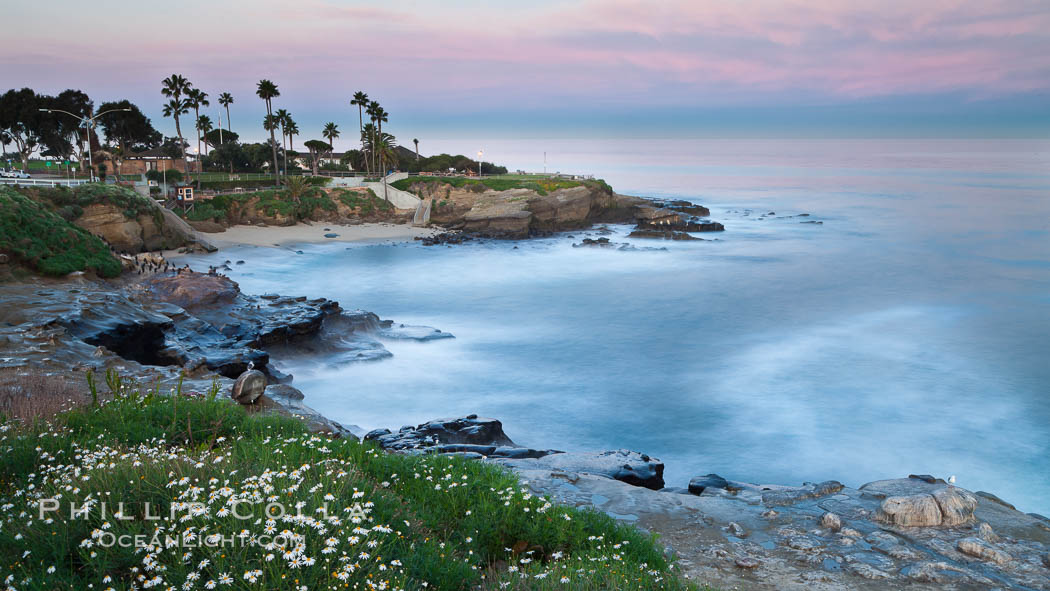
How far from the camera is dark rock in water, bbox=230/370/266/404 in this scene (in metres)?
14.7

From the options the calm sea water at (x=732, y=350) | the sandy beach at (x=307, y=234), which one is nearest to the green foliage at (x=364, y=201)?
the sandy beach at (x=307, y=234)

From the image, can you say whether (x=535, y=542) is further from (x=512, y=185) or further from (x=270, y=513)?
(x=512, y=185)

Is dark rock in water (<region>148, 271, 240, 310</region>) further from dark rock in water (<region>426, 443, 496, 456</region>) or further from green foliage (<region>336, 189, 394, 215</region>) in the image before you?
green foliage (<region>336, 189, 394, 215</region>)

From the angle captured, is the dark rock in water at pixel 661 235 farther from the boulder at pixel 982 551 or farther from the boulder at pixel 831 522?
the boulder at pixel 982 551

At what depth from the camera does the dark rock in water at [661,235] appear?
70625 mm

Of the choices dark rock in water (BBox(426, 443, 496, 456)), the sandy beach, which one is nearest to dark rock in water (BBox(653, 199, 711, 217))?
the sandy beach

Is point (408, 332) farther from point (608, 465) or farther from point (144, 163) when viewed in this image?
point (144, 163)

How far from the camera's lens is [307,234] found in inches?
2598

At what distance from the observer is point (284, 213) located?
68250mm

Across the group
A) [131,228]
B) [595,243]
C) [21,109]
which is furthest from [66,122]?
[595,243]

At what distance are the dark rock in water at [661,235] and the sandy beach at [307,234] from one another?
21186 millimetres

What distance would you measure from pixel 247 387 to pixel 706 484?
32.9 ft

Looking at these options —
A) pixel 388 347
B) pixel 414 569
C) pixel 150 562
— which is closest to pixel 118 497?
pixel 150 562

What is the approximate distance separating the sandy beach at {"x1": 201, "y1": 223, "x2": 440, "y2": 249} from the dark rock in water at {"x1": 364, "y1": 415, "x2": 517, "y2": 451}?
43.6 m
